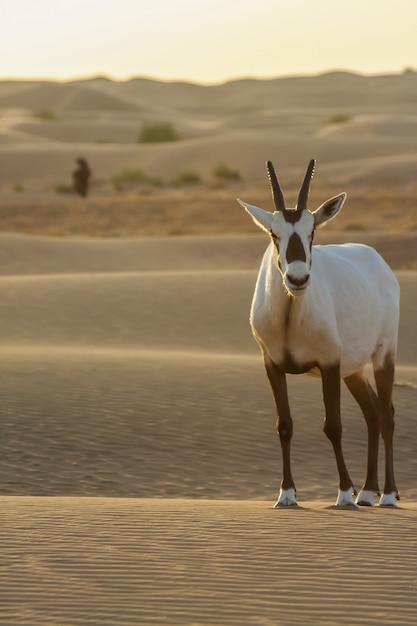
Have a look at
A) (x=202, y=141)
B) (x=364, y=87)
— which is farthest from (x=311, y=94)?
(x=202, y=141)

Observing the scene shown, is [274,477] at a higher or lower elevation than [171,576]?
lower

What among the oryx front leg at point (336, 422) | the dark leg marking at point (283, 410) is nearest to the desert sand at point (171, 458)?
the oryx front leg at point (336, 422)

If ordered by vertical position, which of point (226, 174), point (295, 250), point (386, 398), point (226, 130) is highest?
point (295, 250)

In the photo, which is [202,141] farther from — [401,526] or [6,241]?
[401,526]

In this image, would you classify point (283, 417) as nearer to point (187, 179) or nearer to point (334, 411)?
point (334, 411)

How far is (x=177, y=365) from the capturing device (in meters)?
16.9

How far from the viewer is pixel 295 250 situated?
9.06m

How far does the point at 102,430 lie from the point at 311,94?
508ft

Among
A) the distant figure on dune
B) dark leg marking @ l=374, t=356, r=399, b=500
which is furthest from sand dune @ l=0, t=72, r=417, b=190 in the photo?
dark leg marking @ l=374, t=356, r=399, b=500

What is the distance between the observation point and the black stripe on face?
9.04m

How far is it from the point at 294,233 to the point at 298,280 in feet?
1.22

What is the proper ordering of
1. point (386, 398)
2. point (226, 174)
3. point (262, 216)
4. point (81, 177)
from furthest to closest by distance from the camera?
point (226, 174)
point (81, 177)
point (386, 398)
point (262, 216)

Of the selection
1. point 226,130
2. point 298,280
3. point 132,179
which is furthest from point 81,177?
point 226,130

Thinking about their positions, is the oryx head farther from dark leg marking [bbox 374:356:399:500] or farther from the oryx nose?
dark leg marking [bbox 374:356:399:500]
